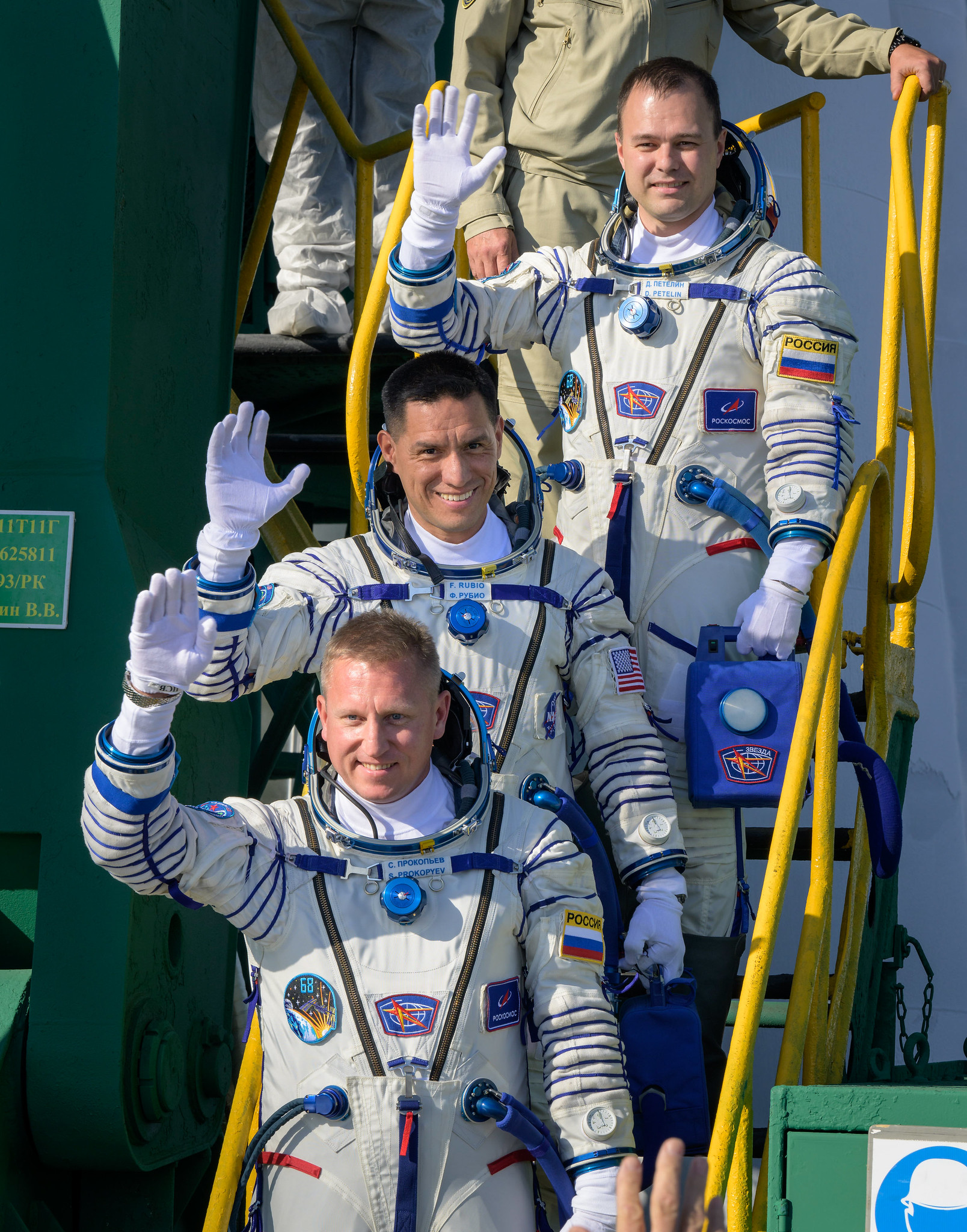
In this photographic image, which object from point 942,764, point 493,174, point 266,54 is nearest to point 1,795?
point 493,174

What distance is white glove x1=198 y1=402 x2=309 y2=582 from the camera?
2.83m

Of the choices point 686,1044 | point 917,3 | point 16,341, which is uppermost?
point 917,3

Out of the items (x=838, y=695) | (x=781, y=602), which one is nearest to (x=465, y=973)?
(x=838, y=695)

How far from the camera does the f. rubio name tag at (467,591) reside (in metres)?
3.09

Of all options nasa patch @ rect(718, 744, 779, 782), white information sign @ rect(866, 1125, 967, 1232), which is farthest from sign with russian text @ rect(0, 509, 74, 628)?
white information sign @ rect(866, 1125, 967, 1232)

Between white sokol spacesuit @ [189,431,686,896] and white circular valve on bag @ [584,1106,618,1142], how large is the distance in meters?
0.56

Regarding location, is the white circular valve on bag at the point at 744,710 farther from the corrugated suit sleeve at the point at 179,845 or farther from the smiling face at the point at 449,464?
the corrugated suit sleeve at the point at 179,845

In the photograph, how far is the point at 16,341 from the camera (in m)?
3.42

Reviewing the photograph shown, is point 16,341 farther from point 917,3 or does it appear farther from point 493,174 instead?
point 917,3

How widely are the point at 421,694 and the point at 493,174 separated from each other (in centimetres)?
213

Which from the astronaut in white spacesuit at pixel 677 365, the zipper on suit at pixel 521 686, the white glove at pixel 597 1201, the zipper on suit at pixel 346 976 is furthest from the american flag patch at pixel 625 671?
the white glove at pixel 597 1201

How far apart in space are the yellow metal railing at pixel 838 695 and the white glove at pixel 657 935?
8.0 inches

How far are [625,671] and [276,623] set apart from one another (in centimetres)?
71

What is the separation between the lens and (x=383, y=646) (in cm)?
264
